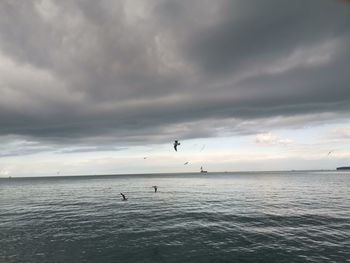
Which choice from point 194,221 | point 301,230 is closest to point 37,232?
point 194,221

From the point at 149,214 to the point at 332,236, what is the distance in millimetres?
30223

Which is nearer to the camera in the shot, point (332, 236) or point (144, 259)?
point (144, 259)

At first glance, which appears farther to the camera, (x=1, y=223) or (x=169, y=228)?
(x=1, y=223)

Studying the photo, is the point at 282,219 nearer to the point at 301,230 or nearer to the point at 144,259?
the point at 301,230

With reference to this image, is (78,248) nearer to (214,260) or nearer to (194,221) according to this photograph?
(214,260)

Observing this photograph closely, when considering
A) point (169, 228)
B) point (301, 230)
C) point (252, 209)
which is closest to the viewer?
point (301, 230)

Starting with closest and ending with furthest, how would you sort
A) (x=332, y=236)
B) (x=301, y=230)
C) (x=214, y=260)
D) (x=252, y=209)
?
(x=214, y=260), (x=332, y=236), (x=301, y=230), (x=252, y=209)

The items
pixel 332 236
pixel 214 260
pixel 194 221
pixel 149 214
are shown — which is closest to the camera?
pixel 214 260

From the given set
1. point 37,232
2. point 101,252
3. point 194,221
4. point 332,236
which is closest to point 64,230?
point 37,232

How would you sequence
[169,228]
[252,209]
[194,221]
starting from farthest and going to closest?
[252,209] → [194,221] → [169,228]

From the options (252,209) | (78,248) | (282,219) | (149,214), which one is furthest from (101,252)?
(252,209)

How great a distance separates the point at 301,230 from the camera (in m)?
36.2

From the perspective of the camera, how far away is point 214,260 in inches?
1030

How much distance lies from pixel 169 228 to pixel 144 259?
39.9 ft
